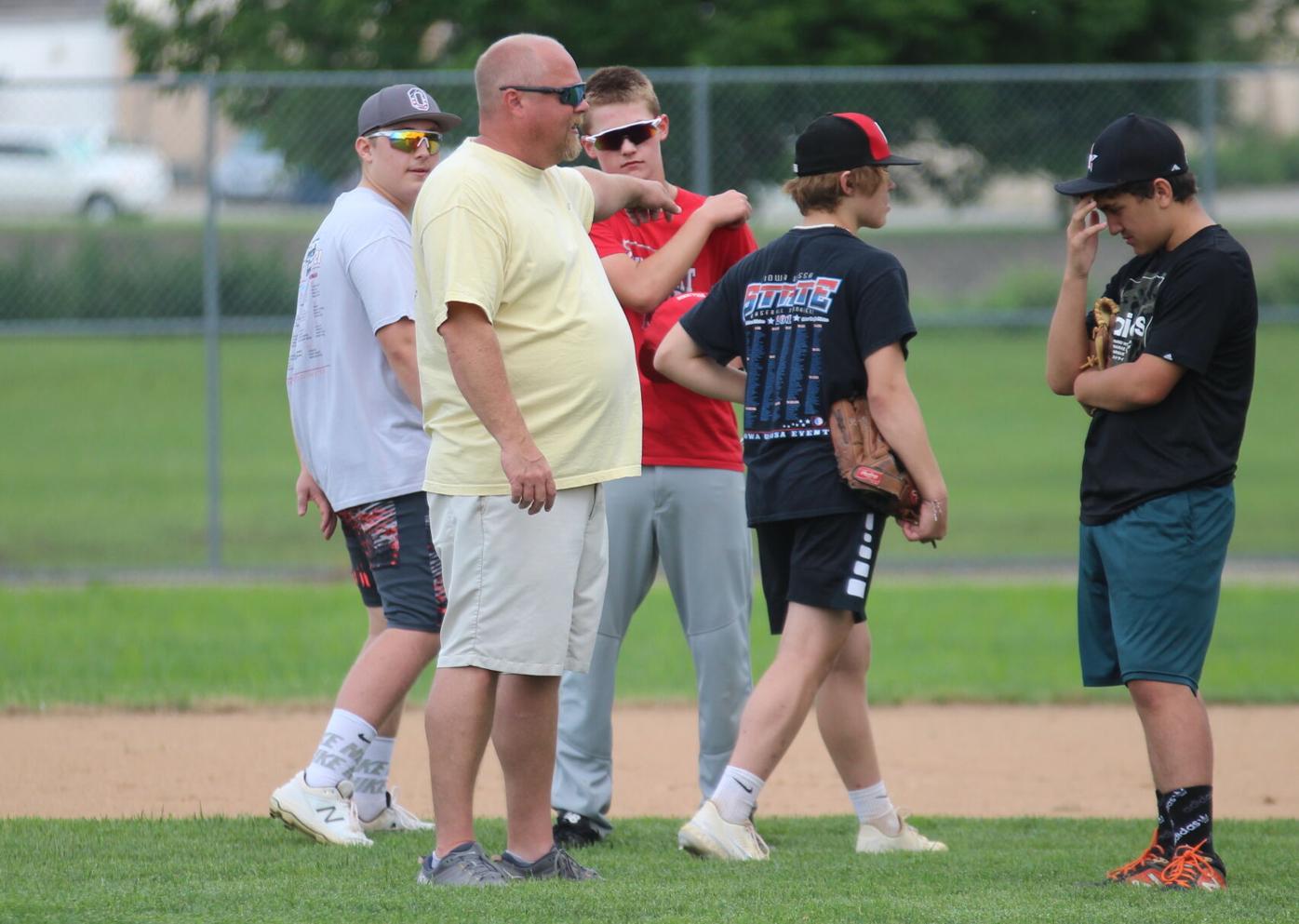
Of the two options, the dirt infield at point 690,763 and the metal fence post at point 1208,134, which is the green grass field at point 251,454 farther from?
the dirt infield at point 690,763

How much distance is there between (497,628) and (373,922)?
76 cm

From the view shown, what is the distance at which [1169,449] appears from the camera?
14.3ft

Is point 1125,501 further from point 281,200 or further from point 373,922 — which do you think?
point 281,200

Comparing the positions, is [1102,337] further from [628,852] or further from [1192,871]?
[628,852]

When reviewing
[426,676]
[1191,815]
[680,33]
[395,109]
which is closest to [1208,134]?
[426,676]

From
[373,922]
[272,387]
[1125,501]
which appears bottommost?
[272,387]

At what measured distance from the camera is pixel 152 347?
16.6 meters

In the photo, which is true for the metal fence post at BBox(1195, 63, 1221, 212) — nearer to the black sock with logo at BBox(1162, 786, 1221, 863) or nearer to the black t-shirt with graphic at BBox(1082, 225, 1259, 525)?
the black t-shirt with graphic at BBox(1082, 225, 1259, 525)

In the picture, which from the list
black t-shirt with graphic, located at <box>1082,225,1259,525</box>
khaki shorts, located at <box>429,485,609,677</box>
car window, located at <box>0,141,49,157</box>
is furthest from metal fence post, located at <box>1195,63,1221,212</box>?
car window, located at <box>0,141,49,157</box>

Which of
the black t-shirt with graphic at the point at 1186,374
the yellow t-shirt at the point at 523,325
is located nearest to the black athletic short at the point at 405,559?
the yellow t-shirt at the point at 523,325

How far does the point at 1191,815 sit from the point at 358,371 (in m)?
2.57

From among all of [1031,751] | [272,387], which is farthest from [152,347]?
[1031,751]

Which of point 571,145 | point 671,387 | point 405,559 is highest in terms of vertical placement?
point 571,145

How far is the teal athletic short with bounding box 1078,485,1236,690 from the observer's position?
4.33 meters
